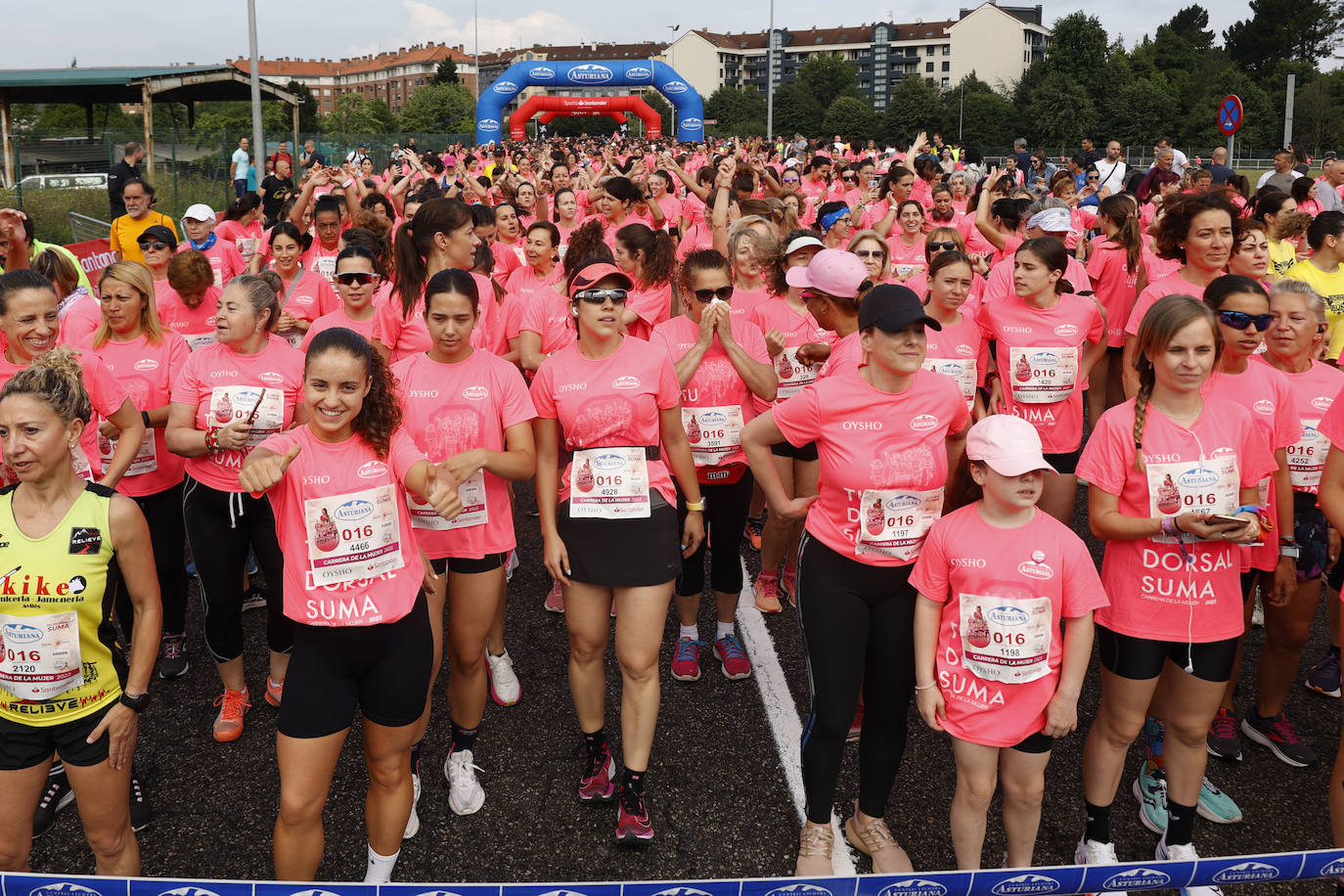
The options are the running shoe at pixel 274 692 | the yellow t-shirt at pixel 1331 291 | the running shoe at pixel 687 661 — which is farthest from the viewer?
the yellow t-shirt at pixel 1331 291

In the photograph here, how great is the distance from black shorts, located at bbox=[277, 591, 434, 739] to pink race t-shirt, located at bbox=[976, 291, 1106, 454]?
3.28 metres

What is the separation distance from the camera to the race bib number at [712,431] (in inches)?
196

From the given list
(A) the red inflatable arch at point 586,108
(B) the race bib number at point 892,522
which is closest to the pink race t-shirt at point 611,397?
(B) the race bib number at point 892,522

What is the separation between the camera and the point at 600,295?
390 cm

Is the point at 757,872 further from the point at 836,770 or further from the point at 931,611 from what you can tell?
the point at 931,611

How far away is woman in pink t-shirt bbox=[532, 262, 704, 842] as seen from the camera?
3.81 metres

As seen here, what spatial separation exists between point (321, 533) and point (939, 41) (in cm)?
15610

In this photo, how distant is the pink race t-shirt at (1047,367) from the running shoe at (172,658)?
4459 mm

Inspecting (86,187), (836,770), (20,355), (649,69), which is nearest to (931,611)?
(836,770)

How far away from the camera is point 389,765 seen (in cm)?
327

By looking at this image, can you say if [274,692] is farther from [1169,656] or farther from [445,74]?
[445,74]

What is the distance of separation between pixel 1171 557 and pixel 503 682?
9.88 ft

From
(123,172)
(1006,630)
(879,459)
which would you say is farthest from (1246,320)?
(123,172)

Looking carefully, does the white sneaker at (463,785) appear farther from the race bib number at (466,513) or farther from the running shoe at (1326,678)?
the running shoe at (1326,678)
